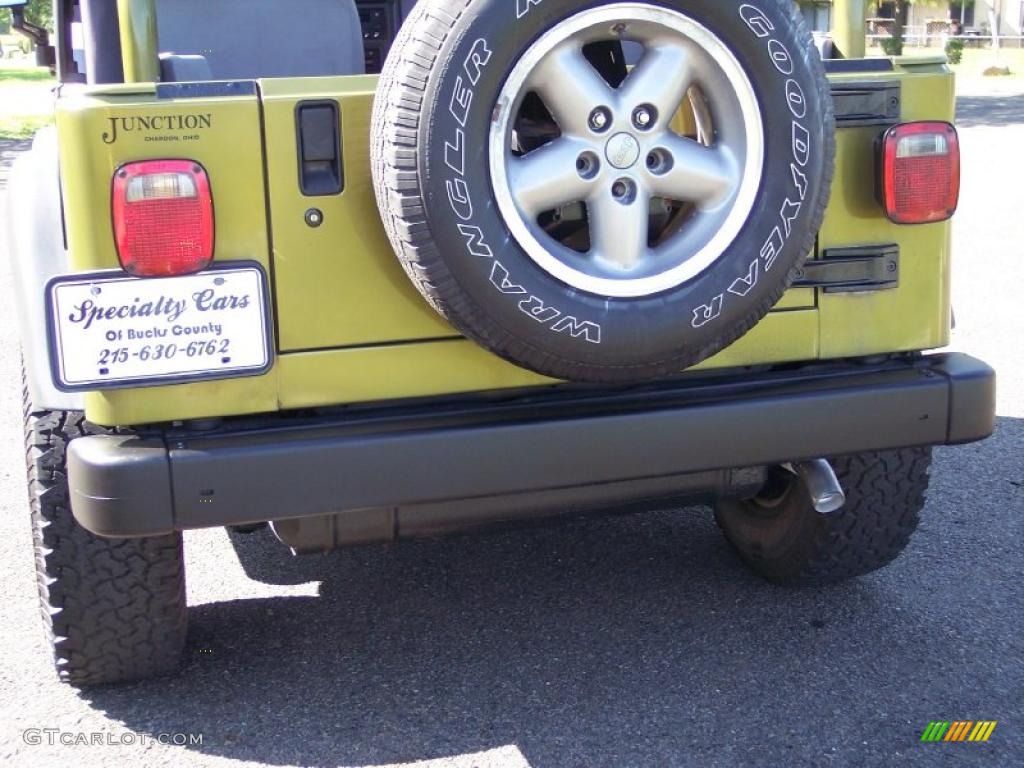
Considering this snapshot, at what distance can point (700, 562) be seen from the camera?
12.1 ft

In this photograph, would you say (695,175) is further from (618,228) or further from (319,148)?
(319,148)

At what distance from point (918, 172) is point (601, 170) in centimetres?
86

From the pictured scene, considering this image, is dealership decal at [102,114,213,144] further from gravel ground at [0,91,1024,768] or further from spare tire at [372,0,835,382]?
gravel ground at [0,91,1024,768]

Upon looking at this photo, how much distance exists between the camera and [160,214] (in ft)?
7.91

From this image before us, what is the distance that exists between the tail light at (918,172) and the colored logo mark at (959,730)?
1149mm

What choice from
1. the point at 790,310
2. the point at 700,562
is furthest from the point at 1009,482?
the point at 790,310

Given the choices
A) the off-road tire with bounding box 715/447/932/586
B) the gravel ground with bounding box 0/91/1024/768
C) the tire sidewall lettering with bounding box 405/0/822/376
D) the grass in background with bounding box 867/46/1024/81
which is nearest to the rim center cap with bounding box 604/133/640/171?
the tire sidewall lettering with bounding box 405/0/822/376

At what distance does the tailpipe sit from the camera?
2830 millimetres

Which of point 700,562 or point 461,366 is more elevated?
point 461,366

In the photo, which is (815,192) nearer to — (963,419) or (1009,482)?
(963,419)

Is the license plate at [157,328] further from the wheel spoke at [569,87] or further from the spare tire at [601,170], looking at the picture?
the wheel spoke at [569,87]

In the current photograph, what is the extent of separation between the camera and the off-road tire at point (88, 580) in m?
2.76

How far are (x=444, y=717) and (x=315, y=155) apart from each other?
4.36 feet

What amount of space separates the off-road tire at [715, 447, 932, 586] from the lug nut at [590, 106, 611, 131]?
1.25 meters
